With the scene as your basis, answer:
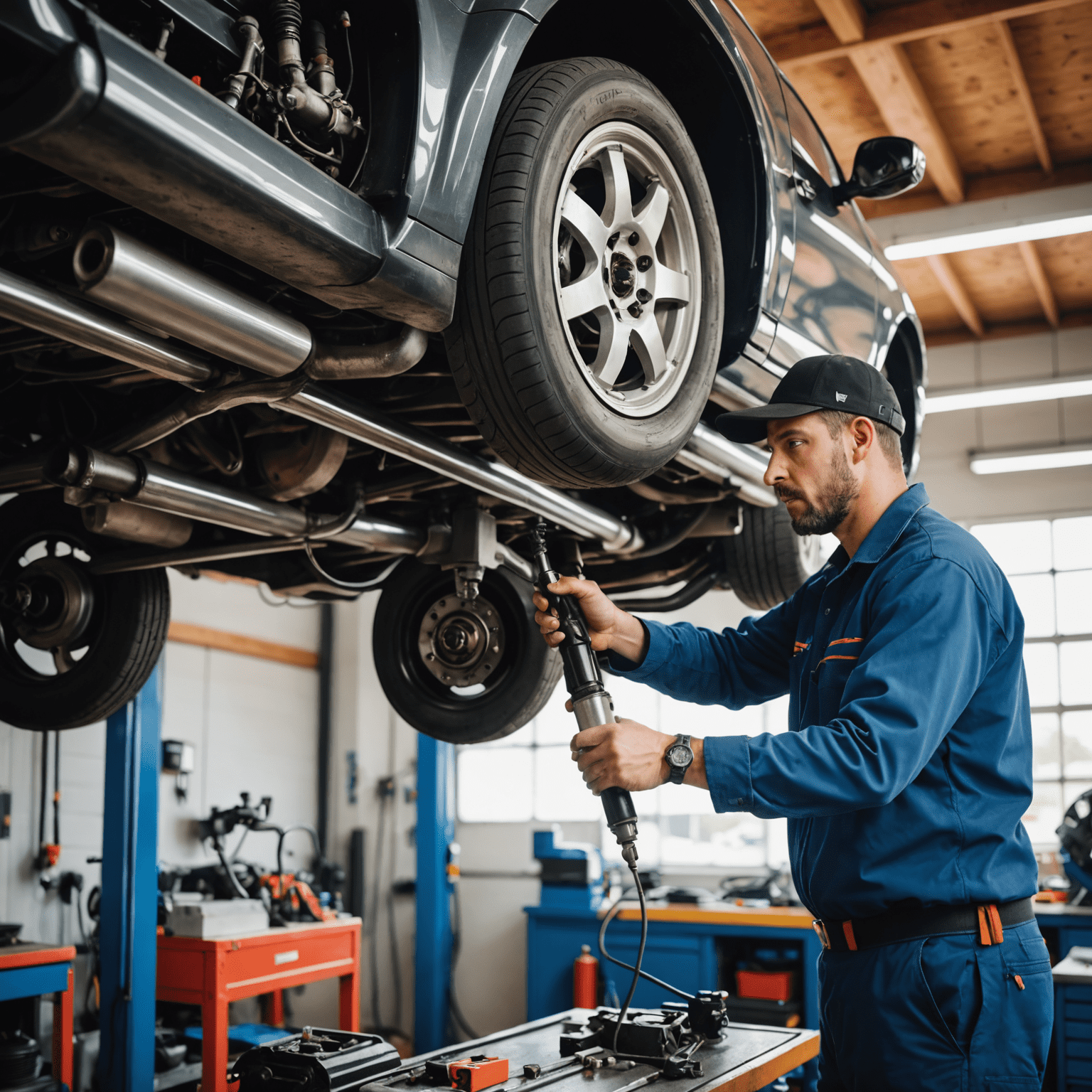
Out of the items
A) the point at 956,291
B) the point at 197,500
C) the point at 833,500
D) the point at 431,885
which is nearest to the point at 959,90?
the point at 956,291

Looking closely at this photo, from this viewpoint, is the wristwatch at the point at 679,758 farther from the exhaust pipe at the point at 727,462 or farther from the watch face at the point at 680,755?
the exhaust pipe at the point at 727,462

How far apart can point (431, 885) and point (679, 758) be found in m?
6.63

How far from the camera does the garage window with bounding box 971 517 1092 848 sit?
862cm

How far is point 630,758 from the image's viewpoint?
171 cm

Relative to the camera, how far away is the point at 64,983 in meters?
4.83

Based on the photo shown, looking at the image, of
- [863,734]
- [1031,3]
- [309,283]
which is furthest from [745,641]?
[1031,3]

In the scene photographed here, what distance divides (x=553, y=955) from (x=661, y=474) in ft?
18.1

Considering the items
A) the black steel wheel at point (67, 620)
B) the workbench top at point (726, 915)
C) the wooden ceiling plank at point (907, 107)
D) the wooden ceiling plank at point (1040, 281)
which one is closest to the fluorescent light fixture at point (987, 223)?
the wooden ceiling plank at point (907, 107)

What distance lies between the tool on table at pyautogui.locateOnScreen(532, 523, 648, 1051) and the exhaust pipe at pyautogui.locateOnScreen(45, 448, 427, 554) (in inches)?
36.5

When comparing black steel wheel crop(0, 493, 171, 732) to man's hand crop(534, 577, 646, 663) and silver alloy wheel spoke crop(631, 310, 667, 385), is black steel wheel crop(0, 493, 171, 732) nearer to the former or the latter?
man's hand crop(534, 577, 646, 663)

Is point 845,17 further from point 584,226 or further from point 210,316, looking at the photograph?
point 210,316

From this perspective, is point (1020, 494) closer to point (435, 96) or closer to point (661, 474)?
point (661, 474)

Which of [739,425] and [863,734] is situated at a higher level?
[739,425]

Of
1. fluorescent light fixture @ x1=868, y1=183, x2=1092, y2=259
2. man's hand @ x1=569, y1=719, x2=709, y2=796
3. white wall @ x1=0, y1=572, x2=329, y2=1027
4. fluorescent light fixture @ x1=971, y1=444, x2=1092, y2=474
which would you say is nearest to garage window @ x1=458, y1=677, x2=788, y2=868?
white wall @ x1=0, y1=572, x2=329, y2=1027
